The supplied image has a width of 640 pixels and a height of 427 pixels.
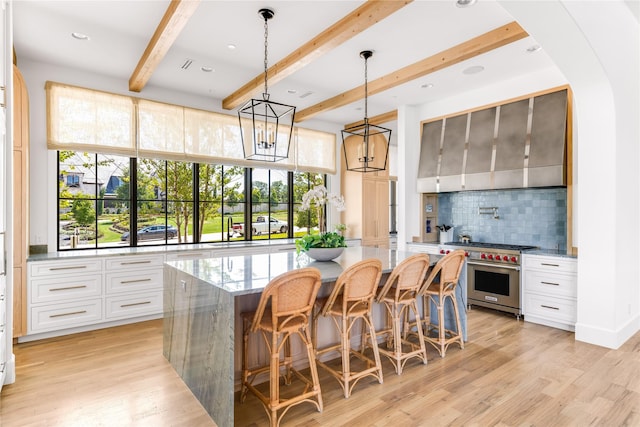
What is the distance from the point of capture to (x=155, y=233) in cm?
512

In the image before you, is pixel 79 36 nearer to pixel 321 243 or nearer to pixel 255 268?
pixel 255 268

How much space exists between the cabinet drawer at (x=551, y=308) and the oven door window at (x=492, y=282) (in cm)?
27

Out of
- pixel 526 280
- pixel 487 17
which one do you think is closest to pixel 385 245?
pixel 526 280

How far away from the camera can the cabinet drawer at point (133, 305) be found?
4.18 m

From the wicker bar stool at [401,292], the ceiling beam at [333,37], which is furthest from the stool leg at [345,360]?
the ceiling beam at [333,37]

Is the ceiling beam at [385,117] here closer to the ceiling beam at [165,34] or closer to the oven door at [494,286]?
the oven door at [494,286]

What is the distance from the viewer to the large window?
458 centimetres

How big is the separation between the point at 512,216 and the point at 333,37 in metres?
3.47

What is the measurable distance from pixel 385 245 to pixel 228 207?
125 inches

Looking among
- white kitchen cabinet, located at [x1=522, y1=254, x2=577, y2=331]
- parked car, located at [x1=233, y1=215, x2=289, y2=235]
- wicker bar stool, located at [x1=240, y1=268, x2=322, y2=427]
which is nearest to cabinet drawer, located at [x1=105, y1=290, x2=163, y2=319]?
parked car, located at [x1=233, y1=215, x2=289, y2=235]

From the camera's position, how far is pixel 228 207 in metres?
5.76

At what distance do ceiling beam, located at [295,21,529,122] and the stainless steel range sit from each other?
2178 millimetres

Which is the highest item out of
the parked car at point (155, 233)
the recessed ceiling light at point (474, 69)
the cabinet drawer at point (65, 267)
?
the recessed ceiling light at point (474, 69)

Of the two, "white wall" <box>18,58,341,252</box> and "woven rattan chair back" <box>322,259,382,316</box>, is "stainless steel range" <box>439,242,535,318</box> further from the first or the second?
"white wall" <box>18,58,341,252</box>
